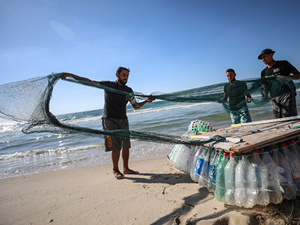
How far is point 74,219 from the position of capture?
101 inches

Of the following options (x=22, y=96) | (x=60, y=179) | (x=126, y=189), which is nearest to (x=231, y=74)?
(x=126, y=189)

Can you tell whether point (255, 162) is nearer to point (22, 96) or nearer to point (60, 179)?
point (22, 96)

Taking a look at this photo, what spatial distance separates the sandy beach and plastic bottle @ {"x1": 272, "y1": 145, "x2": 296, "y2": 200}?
0.11 meters

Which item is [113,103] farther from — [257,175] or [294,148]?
[294,148]

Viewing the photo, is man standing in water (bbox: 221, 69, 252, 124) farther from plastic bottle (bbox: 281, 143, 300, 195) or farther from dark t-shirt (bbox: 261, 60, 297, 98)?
plastic bottle (bbox: 281, 143, 300, 195)

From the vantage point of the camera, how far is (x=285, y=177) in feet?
6.86

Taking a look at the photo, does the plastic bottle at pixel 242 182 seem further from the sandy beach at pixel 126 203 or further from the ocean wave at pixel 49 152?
the ocean wave at pixel 49 152

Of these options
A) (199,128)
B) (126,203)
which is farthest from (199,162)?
(199,128)

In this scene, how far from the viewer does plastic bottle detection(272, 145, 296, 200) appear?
6.71 feet

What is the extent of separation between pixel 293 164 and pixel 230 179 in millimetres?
724

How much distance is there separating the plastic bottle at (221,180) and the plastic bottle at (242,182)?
0.21m

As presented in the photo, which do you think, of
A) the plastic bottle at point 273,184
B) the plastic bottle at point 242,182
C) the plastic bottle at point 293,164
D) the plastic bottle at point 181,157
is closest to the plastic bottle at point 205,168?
the plastic bottle at point 242,182

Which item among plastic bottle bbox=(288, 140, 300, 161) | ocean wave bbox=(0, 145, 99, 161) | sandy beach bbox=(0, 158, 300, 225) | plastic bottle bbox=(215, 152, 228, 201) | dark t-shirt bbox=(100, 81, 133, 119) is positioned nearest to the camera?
sandy beach bbox=(0, 158, 300, 225)

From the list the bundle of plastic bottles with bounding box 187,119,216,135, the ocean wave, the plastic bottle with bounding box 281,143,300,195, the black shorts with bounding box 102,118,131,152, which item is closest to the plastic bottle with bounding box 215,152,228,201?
the plastic bottle with bounding box 281,143,300,195
